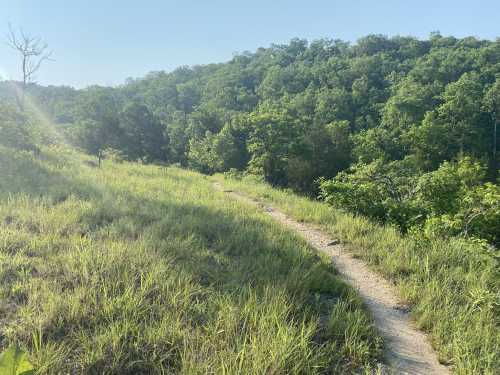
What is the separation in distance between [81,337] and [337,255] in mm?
4699

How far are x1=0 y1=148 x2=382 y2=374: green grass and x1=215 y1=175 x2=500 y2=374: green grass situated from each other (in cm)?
77

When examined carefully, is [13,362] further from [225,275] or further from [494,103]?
[494,103]

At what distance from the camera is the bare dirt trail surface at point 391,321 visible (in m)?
2.95

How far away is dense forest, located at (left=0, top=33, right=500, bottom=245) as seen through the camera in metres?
9.54

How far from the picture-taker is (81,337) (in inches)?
102

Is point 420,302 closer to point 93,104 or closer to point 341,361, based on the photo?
point 341,361

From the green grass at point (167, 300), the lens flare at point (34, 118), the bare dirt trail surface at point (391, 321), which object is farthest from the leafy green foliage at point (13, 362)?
the lens flare at point (34, 118)

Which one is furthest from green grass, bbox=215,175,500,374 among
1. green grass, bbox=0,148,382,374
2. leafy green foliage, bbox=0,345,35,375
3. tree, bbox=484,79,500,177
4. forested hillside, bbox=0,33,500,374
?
tree, bbox=484,79,500,177

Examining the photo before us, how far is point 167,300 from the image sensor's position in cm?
321

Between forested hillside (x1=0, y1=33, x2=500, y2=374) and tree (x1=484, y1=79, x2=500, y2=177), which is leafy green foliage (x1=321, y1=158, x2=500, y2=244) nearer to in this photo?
forested hillside (x1=0, y1=33, x2=500, y2=374)

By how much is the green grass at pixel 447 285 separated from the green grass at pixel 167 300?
2.52 feet

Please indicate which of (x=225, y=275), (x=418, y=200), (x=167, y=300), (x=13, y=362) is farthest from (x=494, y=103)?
(x=13, y=362)

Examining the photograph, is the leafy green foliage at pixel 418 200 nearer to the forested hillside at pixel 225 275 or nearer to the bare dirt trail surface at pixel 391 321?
the forested hillside at pixel 225 275

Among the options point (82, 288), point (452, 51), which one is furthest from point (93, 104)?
point (452, 51)
